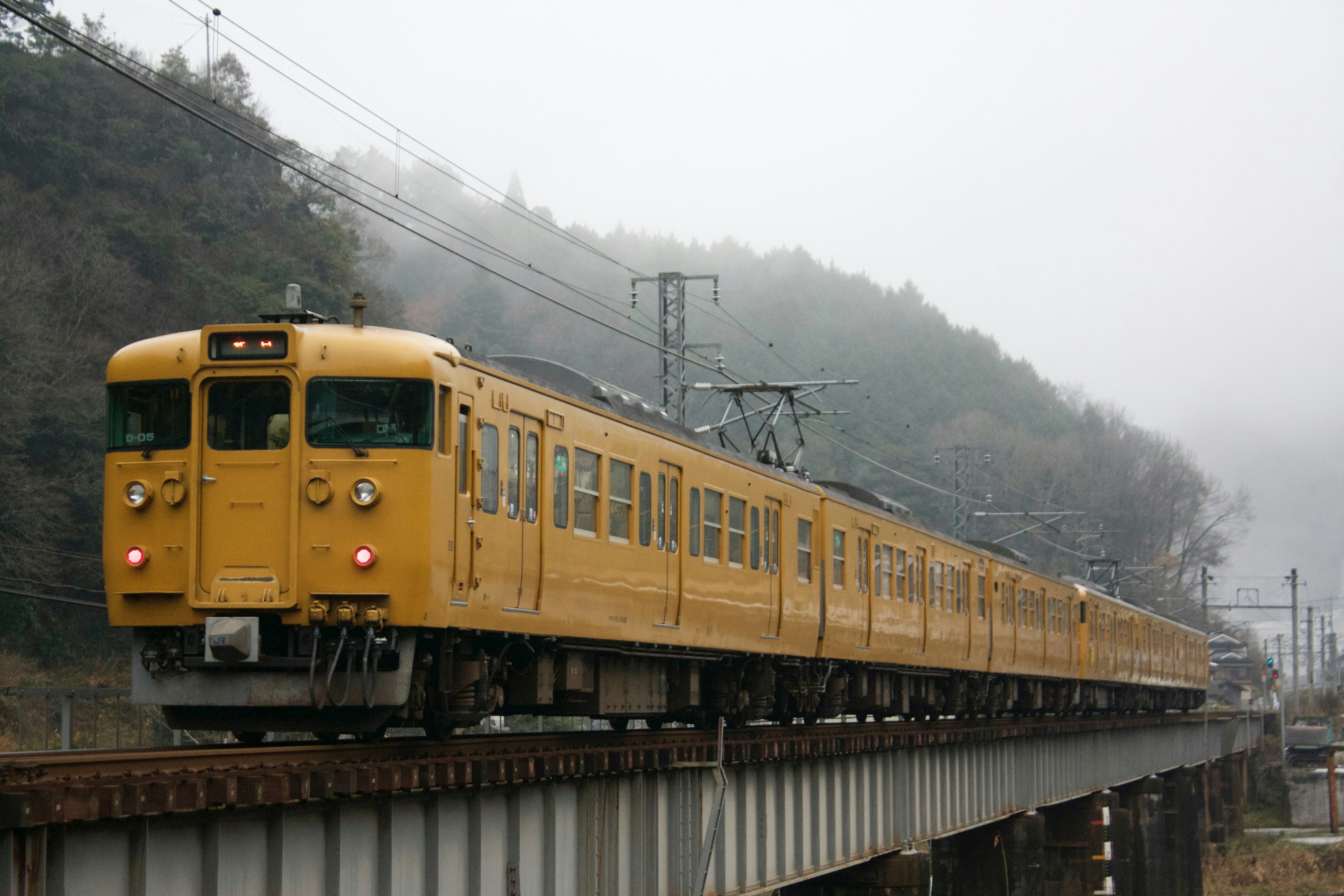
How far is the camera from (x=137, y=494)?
36.4 ft

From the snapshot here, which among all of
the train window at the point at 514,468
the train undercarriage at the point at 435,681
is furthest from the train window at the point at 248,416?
the train window at the point at 514,468

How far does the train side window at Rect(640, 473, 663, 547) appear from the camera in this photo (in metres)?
14.9

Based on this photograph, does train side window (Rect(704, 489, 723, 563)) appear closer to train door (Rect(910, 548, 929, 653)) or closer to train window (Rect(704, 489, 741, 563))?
train window (Rect(704, 489, 741, 563))

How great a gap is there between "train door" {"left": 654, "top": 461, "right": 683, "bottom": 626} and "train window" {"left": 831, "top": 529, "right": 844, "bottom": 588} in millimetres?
5494

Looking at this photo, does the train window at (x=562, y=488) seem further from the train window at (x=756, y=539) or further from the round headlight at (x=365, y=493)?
the train window at (x=756, y=539)

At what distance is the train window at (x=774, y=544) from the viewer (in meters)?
18.6

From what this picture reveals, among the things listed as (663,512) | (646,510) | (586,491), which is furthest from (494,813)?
(663,512)

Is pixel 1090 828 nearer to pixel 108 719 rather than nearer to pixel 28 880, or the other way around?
pixel 108 719

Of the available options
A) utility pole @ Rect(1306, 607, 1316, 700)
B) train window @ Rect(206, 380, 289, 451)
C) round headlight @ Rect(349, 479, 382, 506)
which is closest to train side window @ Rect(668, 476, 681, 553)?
round headlight @ Rect(349, 479, 382, 506)

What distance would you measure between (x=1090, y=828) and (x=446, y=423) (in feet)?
105

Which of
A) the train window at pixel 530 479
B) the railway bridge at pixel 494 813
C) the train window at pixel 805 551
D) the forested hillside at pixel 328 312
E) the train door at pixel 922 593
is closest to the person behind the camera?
the railway bridge at pixel 494 813

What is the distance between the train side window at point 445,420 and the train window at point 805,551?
913 centimetres

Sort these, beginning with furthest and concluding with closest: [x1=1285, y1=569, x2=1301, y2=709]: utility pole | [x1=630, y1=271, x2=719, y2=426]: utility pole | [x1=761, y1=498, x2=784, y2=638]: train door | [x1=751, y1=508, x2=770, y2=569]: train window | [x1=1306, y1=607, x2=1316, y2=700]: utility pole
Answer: [x1=1306, y1=607, x2=1316, y2=700]: utility pole
[x1=1285, y1=569, x2=1301, y2=709]: utility pole
[x1=630, y1=271, x2=719, y2=426]: utility pole
[x1=761, y1=498, x2=784, y2=638]: train door
[x1=751, y1=508, x2=770, y2=569]: train window

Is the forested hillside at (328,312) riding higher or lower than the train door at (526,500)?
higher
